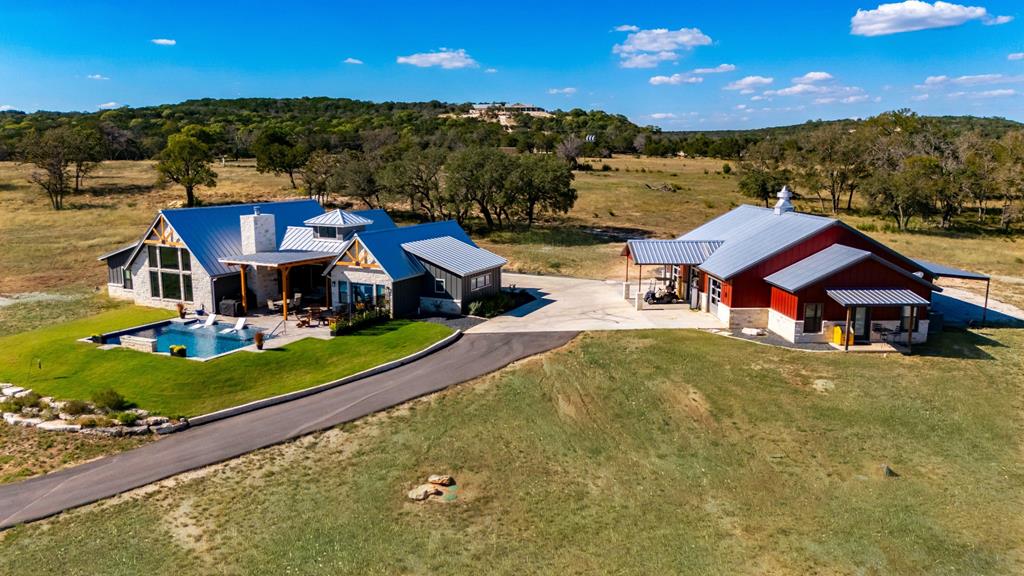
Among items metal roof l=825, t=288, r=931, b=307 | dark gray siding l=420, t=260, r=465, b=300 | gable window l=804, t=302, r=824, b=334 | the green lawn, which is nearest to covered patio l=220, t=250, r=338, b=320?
dark gray siding l=420, t=260, r=465, b=300

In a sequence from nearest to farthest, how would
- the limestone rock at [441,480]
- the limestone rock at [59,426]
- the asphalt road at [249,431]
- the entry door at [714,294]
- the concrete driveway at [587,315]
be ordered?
the asphalt road at [249,431]
the limestone rock at [441,480]
the limestone rock at [59,426]
the concrete driveway at [587,315]
the entry door at [714,294]

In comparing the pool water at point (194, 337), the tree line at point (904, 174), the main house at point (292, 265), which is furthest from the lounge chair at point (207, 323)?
the tree line at point (904, 174)

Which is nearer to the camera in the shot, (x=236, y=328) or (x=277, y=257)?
(x=236, y=328)

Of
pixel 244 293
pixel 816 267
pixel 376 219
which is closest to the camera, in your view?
pixel 816 267

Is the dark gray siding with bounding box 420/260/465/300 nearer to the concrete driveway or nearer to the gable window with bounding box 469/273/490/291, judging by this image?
the gable window with bounding box 469/273/490/291

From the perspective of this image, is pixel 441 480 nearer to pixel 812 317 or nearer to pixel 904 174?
pixel 812 317

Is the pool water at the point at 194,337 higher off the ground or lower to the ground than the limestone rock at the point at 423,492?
higher

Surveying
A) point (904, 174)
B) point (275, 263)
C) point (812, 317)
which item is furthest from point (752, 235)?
point (904, 174)

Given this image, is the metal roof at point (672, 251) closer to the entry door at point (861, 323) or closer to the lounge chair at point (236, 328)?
the entry door at point (861, 323)
